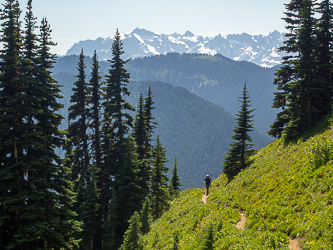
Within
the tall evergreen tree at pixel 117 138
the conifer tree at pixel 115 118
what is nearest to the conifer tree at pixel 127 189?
the tall evergreen tree at pixel 117 138

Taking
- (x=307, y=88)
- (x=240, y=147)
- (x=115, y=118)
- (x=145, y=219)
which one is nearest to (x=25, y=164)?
(x=145, y=219)

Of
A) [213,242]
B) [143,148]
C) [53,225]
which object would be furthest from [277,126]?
[53,225]

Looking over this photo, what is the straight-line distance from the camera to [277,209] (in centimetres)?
1159

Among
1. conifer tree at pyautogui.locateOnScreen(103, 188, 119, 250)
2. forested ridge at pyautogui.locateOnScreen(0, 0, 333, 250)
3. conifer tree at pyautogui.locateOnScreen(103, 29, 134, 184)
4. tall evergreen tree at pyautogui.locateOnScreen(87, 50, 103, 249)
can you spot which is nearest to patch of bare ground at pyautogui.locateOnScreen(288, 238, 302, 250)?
forested ridge at pyautogui.locateOnScreen(0, 0, 333, 250)

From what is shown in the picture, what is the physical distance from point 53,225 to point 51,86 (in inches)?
461

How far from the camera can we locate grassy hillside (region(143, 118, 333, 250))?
30.8ft

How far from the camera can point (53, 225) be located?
17406 mm

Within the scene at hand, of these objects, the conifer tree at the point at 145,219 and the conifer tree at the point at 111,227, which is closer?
the conifer tree at the point at 145,219

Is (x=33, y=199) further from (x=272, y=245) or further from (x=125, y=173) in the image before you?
(x=272, y=245)

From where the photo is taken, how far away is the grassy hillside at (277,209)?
938 centimetres

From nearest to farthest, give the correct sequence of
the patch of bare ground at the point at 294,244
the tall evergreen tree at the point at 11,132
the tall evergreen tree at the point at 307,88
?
the patch of bare ground at the point at 294,244
the tall evergreen tree at the point at 11,132
the tall evergreen tree at the point at 307,88

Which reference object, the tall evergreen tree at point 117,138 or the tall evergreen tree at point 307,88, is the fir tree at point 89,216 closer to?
the tall evergreen tree at point 117,138

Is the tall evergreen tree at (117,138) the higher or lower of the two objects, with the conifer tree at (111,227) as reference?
higher

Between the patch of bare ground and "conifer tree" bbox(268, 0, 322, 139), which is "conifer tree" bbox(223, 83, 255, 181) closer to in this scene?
"conifer tree" bbox(268, 0, 322, 139)
